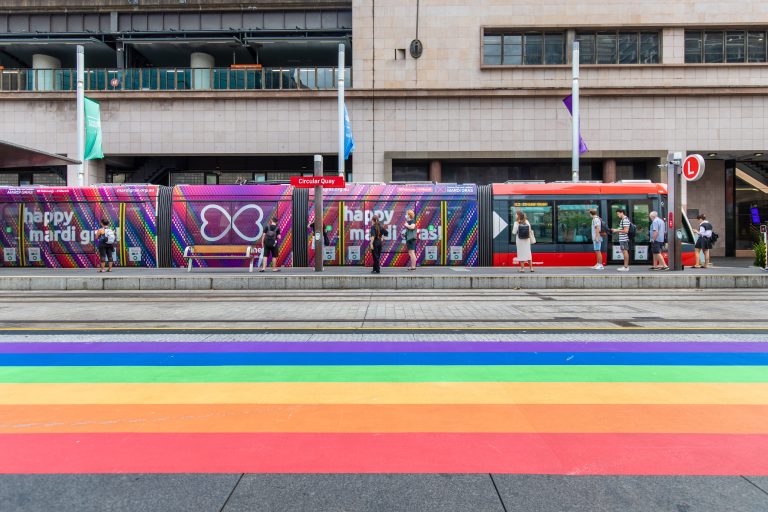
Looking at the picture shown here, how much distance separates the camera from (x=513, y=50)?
91.1 feet

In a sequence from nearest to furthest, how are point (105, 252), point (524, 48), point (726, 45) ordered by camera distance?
1. point (105, 252)
2. point (726, 45)
3. point (524, 48)

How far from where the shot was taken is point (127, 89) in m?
27.7

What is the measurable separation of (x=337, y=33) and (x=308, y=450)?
90.6 feet

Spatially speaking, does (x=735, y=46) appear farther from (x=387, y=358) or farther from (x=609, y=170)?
(x=387, y=358)

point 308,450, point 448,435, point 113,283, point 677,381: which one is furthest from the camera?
point 113,283

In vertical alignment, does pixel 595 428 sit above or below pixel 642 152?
below

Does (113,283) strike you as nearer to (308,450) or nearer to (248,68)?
(308,450)

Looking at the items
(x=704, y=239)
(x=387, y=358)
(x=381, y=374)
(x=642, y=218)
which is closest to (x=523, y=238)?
(x=642, y=218)

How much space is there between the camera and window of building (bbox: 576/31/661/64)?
27.4m

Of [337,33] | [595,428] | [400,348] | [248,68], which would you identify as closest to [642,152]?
[337,33]

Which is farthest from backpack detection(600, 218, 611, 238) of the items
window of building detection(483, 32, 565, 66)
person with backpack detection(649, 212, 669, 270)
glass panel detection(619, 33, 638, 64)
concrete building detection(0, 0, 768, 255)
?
glass panel detection(619, 33, 638, 64)

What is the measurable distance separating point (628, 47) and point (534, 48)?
14.6ft

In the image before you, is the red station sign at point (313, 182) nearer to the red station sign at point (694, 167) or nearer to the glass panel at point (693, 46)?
the red station sign at point (694, 167)

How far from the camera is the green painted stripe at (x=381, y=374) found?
17.1ft
